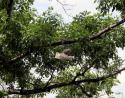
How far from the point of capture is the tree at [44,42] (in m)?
16.1

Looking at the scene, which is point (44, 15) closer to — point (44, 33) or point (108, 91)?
point (44, 33)

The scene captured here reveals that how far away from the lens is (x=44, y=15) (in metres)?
17.1

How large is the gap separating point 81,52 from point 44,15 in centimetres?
242

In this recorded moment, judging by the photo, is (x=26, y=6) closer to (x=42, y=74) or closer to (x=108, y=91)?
(x=42, y=74)

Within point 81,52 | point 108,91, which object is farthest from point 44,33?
point 108,91

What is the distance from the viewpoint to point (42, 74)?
19.2m

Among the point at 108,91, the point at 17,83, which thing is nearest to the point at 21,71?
the point at 17,83

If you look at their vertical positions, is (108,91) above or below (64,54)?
above

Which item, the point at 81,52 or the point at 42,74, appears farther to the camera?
the point at 42,74

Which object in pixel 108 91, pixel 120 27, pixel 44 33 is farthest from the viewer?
pixel 108 91

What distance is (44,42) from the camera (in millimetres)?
16281

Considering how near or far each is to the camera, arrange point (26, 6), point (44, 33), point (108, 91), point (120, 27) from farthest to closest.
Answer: point (108, 91)
point (120, 27)
point (26, 6)
point (44, 33)

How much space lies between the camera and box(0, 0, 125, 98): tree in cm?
1611

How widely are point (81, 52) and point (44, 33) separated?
2555 millimetres
